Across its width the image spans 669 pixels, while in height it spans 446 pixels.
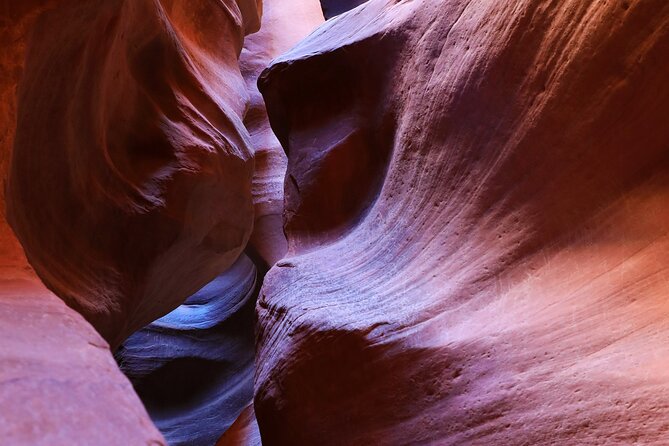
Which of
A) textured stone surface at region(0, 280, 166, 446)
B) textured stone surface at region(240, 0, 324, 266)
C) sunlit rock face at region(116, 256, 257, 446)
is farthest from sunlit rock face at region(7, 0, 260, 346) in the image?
sunlit rock face at region(116, 256, 257, 446)

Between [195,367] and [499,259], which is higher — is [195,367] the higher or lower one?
the lower one

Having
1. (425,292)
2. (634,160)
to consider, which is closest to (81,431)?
(425,292)

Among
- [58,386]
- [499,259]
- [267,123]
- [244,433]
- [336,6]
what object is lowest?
[244,433]

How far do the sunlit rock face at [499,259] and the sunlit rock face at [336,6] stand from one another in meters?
5.78

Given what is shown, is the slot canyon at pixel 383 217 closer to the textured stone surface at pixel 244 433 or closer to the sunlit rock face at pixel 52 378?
the sunlit rock face at pixel 52 378

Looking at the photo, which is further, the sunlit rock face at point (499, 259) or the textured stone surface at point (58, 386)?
the sunlit rock face at point (499, 259)

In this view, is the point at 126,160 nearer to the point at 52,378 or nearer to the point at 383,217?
the point at 383,217

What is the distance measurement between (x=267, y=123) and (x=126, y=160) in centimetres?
298

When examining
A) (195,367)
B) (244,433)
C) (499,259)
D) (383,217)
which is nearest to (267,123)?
(195,367)

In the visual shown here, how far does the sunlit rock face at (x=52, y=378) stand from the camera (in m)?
0.96

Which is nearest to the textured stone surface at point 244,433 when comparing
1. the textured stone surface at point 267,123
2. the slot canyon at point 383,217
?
the slot canyon at point 383,217

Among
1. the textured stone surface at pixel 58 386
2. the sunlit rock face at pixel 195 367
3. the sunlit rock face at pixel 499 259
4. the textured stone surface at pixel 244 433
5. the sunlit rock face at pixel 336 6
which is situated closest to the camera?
the textured stone surface at pixel 58 386

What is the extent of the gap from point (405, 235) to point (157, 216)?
4.25 ft

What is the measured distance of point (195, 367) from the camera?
5.56m
